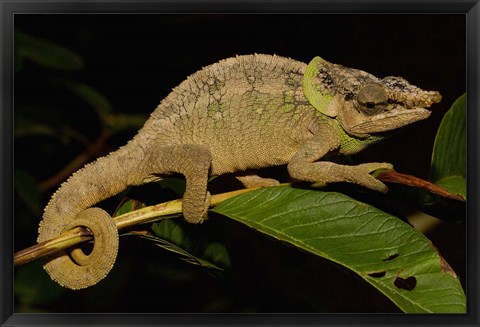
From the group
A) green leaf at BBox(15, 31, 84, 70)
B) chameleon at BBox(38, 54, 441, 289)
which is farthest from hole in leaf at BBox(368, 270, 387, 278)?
green leaf at BBox(15, 31, 84, 70)

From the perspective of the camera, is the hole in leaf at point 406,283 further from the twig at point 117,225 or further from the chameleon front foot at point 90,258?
the chameleon front foot at point 90,258

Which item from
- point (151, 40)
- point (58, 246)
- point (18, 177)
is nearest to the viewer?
point (58, 246)

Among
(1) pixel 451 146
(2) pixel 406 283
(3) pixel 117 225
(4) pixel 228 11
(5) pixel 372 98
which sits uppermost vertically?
(4) pixel 228 11

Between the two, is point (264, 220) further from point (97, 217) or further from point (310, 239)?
point (97, 217)

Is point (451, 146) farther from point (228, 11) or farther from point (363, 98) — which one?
point (228, 11)

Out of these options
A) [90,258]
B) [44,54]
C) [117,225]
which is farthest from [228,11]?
[44,54]

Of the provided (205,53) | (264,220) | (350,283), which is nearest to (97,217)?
(264,220)

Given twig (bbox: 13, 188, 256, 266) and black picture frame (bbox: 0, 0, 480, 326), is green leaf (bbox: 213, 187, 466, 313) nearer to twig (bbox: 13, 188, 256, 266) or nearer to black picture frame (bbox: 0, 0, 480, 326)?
twig (bbox: 13, 188, 256, 266)
